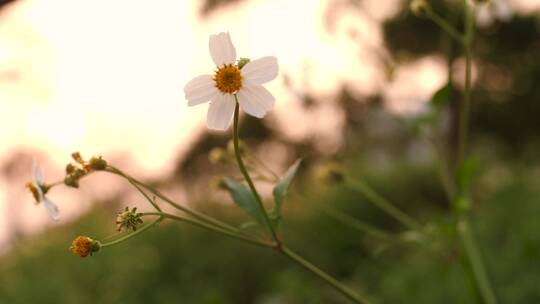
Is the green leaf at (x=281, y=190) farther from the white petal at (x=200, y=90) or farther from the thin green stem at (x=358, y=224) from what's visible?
the thin green stem at (x=358, y=224)

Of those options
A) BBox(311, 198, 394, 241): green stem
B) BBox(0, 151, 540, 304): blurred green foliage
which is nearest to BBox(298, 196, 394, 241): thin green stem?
BBox(311, 198, 394, 241): green stem

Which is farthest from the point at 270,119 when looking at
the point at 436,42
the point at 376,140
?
the point at 436,42

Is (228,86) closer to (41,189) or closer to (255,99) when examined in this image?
(255,99)

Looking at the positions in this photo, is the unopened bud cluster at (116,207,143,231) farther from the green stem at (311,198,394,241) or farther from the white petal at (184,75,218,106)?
the green stem at (311,198,394,241)

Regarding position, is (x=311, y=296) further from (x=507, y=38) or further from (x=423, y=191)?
(x=507, y=38)

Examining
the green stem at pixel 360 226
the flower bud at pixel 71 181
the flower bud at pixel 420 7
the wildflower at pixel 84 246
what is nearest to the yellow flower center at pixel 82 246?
the wildflower at pixel 84 246
